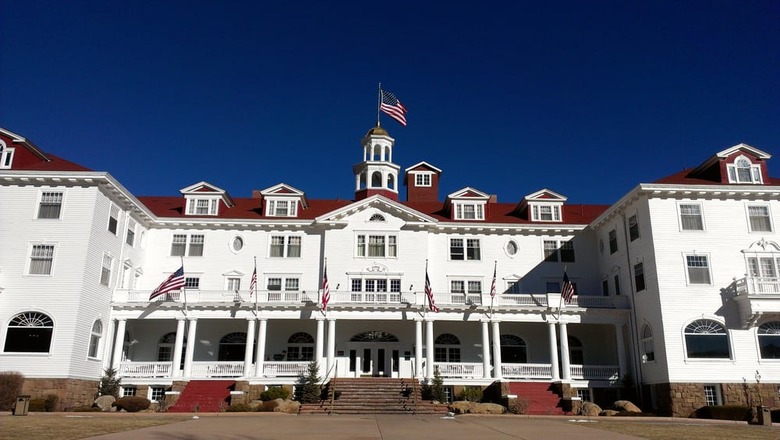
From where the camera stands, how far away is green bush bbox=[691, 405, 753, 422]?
25.5m

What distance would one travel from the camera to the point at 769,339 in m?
29.5

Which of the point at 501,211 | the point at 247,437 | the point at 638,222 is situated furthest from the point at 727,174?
the point at 247,437

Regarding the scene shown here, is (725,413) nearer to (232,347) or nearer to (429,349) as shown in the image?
(429,349)

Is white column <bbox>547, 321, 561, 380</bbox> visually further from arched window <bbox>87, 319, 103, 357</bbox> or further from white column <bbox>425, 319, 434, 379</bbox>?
arched window <bbox>87, 319, 103, 357</bbox>

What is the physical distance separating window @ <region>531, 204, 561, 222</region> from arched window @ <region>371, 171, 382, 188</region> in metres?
11.7

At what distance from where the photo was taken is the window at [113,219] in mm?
Result: 33000

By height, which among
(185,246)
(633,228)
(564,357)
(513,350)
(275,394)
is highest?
(633,228)

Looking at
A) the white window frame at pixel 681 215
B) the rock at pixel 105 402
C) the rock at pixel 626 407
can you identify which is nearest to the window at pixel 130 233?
the rock at pixel 105 402

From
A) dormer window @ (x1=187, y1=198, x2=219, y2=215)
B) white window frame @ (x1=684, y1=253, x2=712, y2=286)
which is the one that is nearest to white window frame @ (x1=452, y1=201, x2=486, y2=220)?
white window frame @ (x1=684, y1=253, x2=712, y2=286)

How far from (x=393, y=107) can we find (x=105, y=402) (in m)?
26.0

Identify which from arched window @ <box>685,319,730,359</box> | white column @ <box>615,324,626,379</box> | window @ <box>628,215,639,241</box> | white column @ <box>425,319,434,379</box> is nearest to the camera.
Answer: arched window @ <box>685,319,730,359</box>

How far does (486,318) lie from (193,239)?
19.3 m

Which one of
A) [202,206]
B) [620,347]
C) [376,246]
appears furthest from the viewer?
[202,206]

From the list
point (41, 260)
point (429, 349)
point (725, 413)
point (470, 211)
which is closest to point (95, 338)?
point (41, 260)
